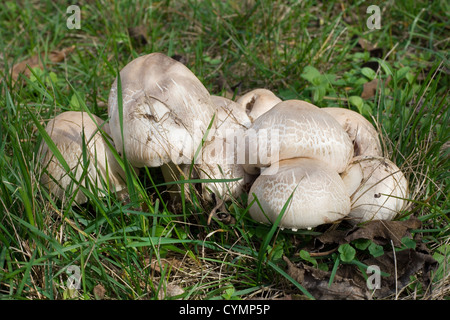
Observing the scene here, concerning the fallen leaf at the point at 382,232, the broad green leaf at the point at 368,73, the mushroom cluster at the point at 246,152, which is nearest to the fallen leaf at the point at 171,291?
the mushroom cluster at the point at 246,152

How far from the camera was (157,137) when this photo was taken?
249 centimetres

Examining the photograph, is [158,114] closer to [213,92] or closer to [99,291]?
[99,291]

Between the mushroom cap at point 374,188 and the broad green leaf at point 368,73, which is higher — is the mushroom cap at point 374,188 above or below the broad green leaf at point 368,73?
below

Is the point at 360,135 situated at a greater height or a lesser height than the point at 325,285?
greater

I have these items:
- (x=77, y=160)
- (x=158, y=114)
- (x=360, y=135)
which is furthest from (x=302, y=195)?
(x=77, y=160)

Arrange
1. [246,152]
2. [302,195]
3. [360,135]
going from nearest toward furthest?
[302,195] → [246,152] → [360,135]

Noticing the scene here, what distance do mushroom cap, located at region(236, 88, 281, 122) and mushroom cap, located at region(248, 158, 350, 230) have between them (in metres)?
0.61

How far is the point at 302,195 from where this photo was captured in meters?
2.30

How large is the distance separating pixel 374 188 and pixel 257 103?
3.12ft

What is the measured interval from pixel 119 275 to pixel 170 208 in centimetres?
61

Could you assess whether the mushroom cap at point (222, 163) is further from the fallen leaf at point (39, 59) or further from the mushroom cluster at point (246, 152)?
the fallen leaf at point (39, 59)

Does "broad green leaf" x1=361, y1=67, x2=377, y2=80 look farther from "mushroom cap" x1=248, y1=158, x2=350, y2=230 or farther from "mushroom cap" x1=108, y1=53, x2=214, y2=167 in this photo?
"mushroom cap" x1=108, y1=53, x2=214, y2=167

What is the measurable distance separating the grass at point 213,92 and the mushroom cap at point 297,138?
387mm

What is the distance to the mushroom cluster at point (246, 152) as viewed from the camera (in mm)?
2359
